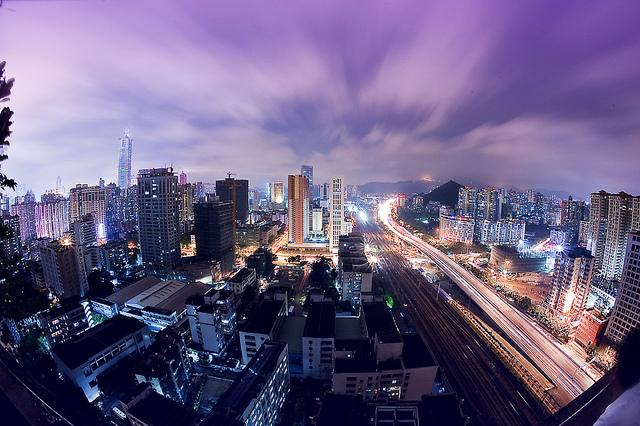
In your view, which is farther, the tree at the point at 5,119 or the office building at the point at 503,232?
the office building at the point at 503,232

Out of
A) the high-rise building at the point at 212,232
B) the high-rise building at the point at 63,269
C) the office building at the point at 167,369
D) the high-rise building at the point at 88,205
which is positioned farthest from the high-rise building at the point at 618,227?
the high-rise building at the point at 88,205

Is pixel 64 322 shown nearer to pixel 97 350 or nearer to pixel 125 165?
pixel 97 350

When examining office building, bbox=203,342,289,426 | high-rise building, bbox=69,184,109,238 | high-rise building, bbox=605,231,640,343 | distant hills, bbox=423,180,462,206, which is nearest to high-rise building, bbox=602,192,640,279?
high-rise building, bbox=605,231,640,343

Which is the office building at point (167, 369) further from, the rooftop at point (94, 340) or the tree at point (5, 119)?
the tree at point (5, 119)

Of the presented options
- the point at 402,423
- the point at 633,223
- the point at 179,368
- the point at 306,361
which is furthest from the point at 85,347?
the point at 633,223

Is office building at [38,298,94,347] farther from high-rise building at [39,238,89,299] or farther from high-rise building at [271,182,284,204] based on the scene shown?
high-rise building at [271,182,284,204]

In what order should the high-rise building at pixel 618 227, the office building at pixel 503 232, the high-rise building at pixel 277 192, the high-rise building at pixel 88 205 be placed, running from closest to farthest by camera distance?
1. the high-rise building at pixel 618 227
2. the office building at pixel 503 232
3. the high-rise building at pixel 88 205
4. the high-rise building at pixel 277 192
